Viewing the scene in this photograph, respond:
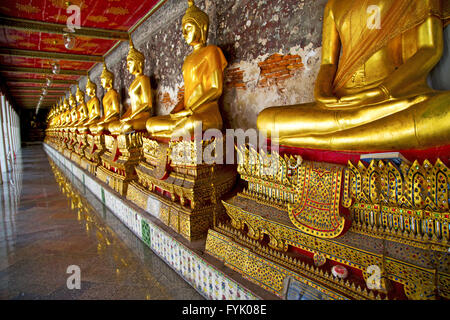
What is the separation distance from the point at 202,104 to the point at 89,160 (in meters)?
4.02

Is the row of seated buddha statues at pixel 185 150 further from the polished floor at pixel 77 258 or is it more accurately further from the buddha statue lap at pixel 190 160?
the polished floor at pixel 77 258

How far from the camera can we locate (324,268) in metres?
1.29

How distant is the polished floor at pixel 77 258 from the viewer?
1849mm

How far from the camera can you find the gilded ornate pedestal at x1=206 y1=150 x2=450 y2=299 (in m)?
1.01

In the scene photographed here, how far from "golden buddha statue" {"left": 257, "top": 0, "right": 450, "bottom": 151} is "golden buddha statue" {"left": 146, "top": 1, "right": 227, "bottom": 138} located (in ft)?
3.02

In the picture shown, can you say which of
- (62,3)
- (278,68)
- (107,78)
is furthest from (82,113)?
(278,68)

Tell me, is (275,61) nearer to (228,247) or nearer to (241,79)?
(241,79)

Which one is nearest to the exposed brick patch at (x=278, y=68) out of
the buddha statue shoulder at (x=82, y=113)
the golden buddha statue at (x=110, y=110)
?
the golden buddha statue at (x=110, y=110)

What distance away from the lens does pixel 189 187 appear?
209cm

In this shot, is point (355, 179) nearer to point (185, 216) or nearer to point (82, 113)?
point (185, 216)
